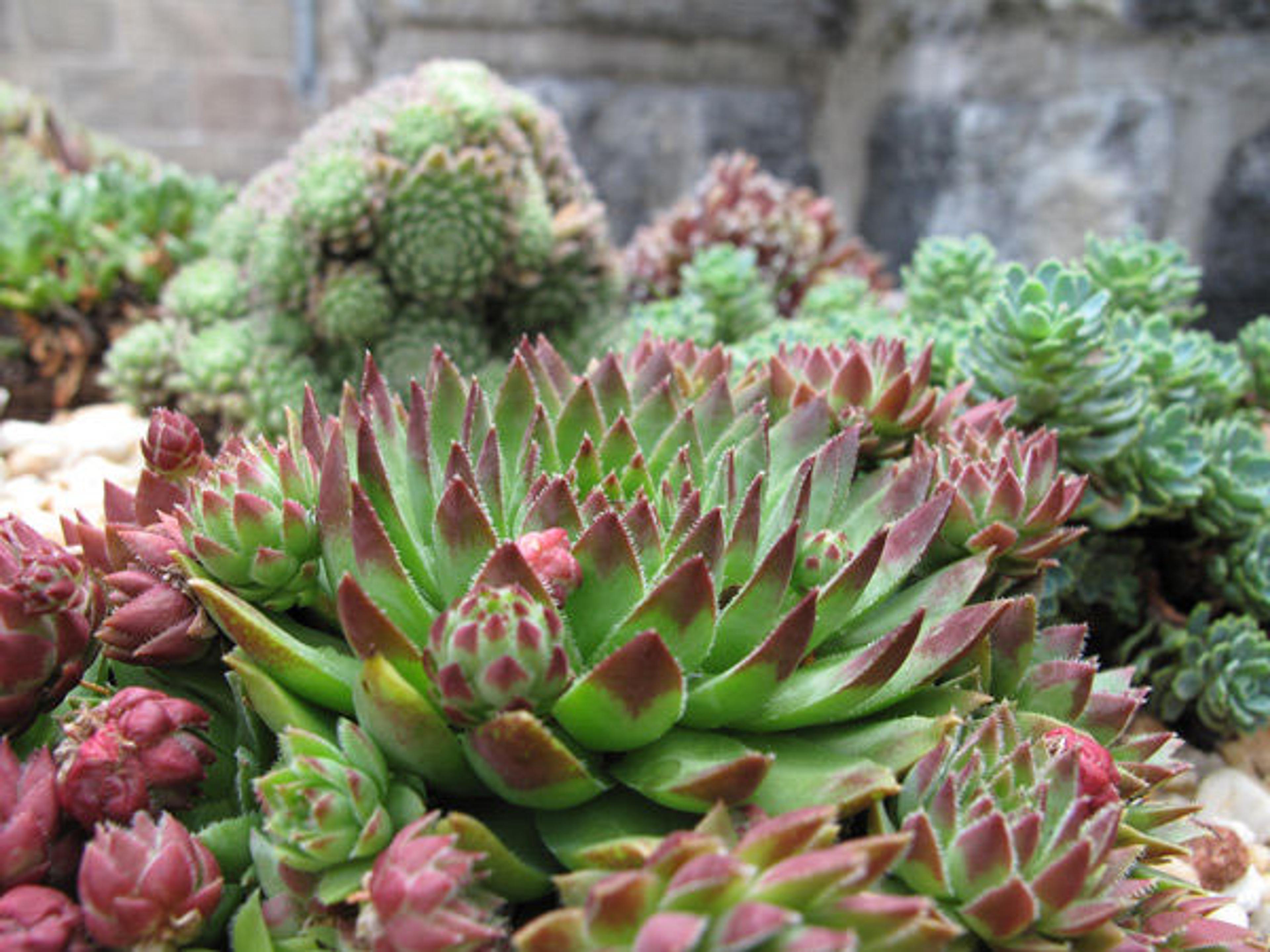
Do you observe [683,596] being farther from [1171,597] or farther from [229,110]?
[229,110]

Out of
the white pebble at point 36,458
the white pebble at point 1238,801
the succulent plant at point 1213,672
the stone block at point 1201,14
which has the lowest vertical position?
the white pebble at point 1238,801

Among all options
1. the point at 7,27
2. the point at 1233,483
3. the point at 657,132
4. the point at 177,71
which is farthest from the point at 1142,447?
the point at 7,27

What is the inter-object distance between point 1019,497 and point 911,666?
0.77ft

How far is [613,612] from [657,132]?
6.93 ft

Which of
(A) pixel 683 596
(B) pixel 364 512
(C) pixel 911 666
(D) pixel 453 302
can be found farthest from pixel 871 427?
(D) pixel 453 302

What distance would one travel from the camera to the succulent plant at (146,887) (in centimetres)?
65

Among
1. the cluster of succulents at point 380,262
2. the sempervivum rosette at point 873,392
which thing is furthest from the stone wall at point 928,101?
the sempervivum rosette at point 873,392

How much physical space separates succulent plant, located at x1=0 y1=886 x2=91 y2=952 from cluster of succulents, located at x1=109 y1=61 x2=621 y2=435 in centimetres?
105

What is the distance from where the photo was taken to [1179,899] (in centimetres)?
86

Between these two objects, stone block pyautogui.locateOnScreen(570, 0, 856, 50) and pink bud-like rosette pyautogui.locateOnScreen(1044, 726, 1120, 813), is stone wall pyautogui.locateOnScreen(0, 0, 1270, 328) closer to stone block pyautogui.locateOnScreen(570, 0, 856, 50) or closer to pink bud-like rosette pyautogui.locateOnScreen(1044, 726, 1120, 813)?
stone block pyautogui.locateOnScreen(570, 0, 856, 50)

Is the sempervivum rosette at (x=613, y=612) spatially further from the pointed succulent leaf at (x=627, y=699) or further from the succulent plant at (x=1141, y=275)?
the succulent plant at (x=1141, y=275)

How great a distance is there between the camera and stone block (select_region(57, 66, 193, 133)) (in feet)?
14.3

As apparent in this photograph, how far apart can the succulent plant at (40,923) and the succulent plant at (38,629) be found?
0.50 feet

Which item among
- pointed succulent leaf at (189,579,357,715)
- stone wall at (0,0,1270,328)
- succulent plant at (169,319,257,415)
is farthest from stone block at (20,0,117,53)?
pointed succulent leaf at (189,579,357,715)
